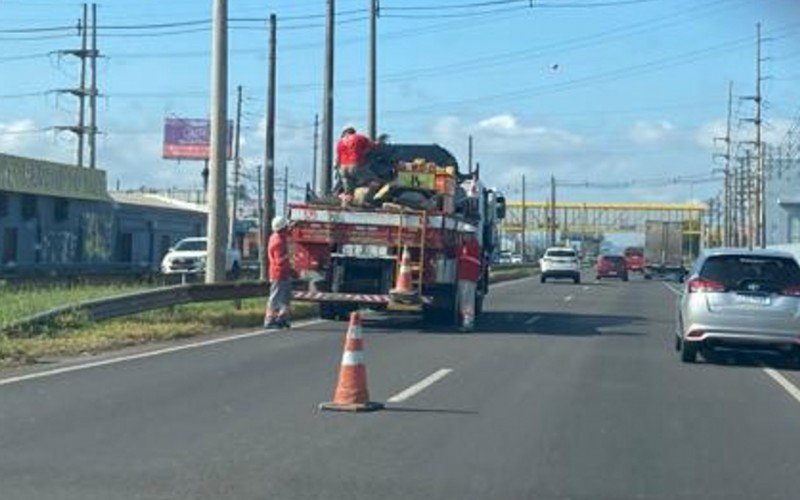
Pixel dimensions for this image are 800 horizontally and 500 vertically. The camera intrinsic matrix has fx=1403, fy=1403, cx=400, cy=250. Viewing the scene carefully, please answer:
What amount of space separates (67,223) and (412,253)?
41.8 meters

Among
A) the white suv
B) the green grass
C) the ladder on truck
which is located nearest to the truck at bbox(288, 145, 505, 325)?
the ladder on truck

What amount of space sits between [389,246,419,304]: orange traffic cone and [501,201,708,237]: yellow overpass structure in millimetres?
129550

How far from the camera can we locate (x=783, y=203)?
111062 mm

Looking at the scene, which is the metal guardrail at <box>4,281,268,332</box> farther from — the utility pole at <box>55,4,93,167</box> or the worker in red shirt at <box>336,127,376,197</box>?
the utility pole at <box>55,4,93,167</box>

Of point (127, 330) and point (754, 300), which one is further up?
point (754, 300)

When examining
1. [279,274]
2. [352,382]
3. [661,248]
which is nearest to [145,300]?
[279,274]

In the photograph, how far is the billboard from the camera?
103 meters

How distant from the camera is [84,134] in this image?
73188mm

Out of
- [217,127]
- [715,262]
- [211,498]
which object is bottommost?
[211,498]

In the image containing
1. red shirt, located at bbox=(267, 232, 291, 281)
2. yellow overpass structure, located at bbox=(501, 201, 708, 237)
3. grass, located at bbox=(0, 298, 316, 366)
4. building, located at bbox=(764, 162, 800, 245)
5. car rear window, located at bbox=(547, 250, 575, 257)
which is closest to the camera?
grass, located at bbox=(0, 298, 316, 366)

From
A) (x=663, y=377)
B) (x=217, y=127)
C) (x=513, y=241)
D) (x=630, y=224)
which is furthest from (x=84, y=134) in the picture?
(x=513, y=241)

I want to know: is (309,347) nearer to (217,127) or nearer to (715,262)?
(715,262)

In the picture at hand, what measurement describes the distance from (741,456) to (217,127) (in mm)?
18975

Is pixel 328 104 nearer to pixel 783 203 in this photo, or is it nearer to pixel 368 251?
pixel 368 251
